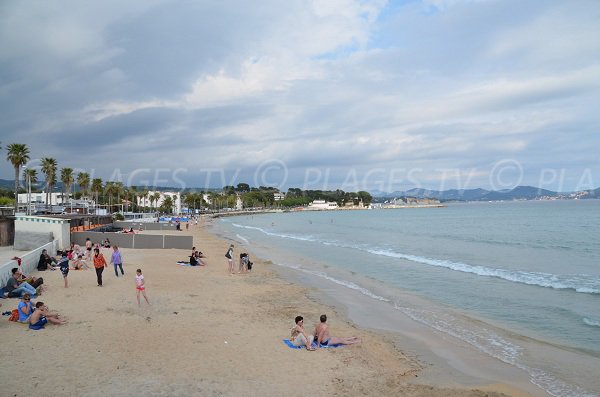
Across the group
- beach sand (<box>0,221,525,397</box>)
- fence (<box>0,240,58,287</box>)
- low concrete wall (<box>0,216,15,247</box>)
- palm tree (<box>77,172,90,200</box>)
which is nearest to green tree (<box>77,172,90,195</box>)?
palm tree (<box>77,172,90,200</box>)

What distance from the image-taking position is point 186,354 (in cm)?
924

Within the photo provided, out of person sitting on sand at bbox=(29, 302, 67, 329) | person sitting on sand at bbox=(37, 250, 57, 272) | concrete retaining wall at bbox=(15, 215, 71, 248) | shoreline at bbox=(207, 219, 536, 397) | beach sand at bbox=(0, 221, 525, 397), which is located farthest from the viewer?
concrete retaining wall at bbox=(15, 215, 71, 248)

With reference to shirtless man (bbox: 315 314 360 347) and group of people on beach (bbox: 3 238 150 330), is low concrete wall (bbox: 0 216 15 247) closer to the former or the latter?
group of people on beach (bbox: 3 238 150 330)

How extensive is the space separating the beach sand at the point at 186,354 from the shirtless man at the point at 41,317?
189 millimetres

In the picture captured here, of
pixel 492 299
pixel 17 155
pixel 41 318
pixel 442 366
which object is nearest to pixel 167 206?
pixel 17 155

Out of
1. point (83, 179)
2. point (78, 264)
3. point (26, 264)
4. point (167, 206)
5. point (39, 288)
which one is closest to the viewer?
point (39, 288)

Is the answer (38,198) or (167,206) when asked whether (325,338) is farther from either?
(167,206)

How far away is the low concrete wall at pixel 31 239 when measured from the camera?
25.6 meters

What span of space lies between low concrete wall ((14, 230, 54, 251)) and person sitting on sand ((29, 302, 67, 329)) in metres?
16.8

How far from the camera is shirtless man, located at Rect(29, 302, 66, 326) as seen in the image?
402 inches

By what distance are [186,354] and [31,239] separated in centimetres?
2081

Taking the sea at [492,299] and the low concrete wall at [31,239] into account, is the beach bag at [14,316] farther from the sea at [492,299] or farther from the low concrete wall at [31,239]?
the low concrete wall at [31,239]

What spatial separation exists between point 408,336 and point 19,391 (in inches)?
360

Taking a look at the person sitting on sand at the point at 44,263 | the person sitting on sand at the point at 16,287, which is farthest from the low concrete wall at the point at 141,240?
the person sitting on sand at the point at 16,287
